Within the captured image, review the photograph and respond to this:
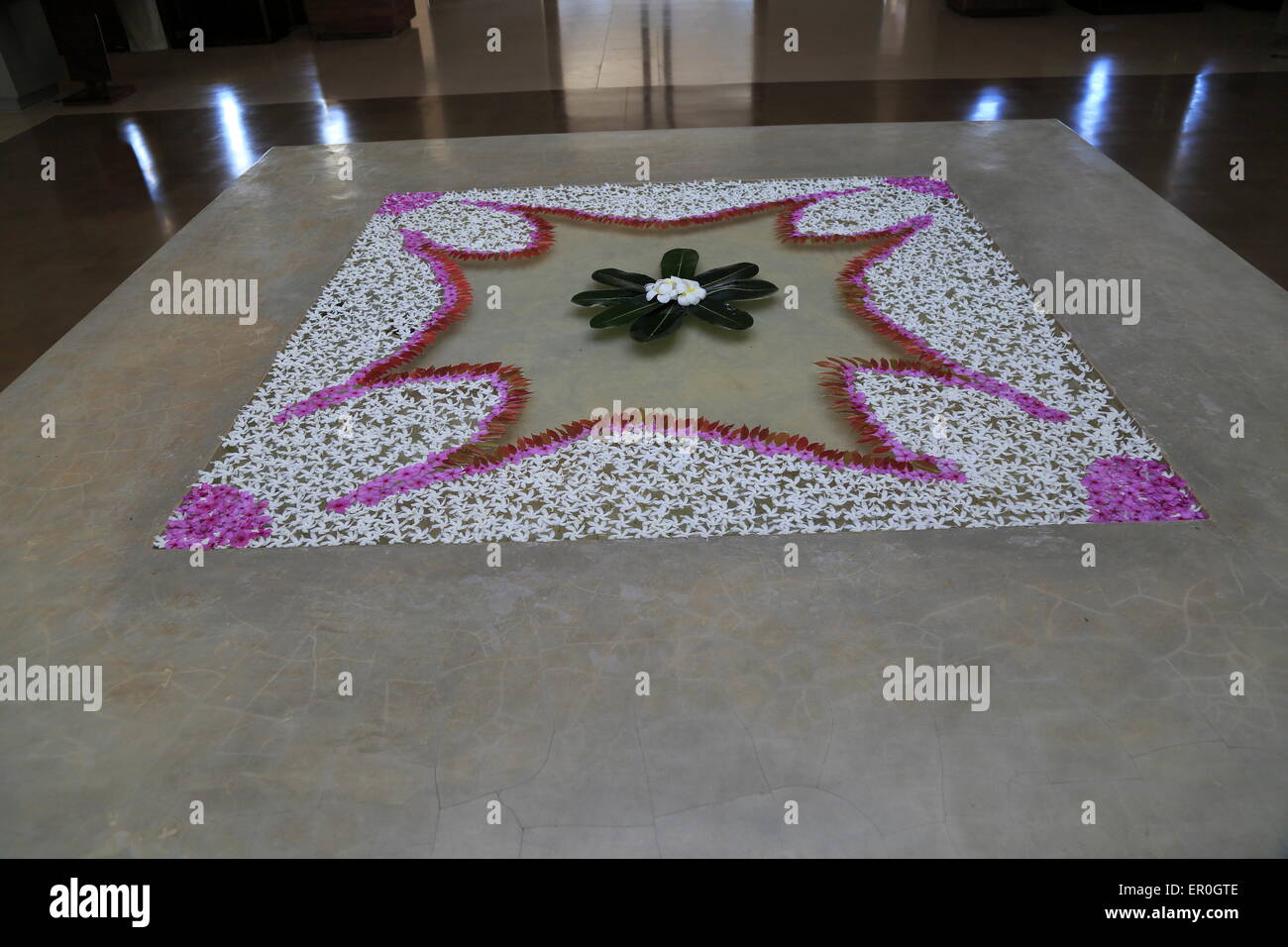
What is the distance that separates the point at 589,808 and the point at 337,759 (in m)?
0.59

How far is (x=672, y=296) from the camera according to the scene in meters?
3.80

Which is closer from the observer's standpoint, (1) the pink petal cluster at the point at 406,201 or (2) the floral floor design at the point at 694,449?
(2) the floral floor design at the point at 694,449

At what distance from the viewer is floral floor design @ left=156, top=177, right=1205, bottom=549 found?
2.74m

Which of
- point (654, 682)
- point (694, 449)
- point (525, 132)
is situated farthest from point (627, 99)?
point (654, 682)

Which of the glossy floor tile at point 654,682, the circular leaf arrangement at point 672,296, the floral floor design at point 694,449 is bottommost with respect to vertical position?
the glossy floor tile at point 654,682

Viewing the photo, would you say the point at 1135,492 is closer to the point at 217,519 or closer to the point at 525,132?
the point at 217,519

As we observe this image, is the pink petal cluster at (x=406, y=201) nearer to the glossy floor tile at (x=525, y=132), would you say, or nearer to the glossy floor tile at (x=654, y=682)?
the glossy floor tile at (x=525, y=132)

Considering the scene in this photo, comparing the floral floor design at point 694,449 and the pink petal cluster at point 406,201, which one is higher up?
the pink petal cluster at point 406,201

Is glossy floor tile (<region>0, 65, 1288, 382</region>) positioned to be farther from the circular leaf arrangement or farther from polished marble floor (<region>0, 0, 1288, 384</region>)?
the circular leaf arrangement

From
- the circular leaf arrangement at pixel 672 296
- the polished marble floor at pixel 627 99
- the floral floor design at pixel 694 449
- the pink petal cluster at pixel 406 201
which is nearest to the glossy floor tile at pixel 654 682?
the floral floor design at pixel 694 449

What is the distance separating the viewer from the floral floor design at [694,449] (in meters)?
2.74

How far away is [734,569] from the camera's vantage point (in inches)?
99.4

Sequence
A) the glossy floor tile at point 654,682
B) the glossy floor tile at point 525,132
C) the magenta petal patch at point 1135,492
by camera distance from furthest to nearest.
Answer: the glossy floor tile at point 525,132
the magenta petal patch at point 1135,492
the glossy floor tile at point 654,682
